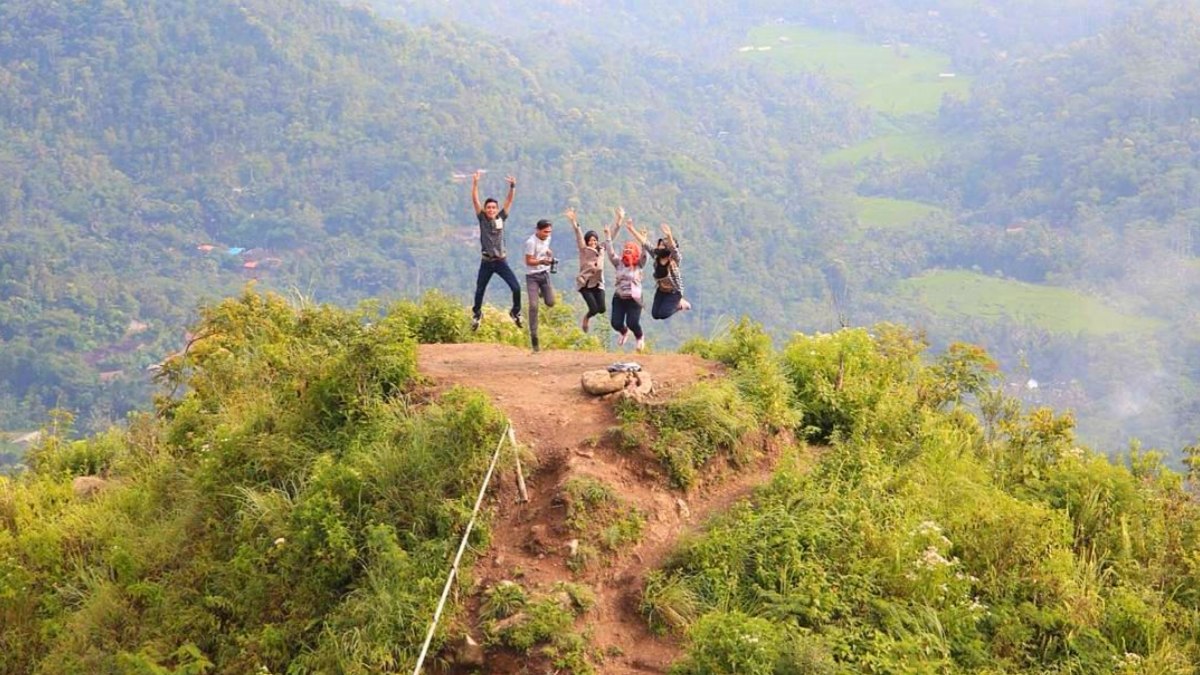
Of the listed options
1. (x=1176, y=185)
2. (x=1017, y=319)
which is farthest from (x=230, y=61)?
(x=1176, y=185)

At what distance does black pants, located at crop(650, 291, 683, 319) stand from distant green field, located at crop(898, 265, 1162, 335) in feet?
252

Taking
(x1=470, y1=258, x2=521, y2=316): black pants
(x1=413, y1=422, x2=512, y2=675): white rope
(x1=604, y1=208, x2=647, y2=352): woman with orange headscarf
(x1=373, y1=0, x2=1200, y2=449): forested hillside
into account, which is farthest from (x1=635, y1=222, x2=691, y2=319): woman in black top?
(x1=373, y1=0, x2=1200, y2=449): forested hillside

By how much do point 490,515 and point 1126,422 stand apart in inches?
2479

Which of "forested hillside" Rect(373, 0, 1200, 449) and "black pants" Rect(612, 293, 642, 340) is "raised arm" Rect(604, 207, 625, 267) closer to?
"black pants" Rect(612, 293, 642, 340)

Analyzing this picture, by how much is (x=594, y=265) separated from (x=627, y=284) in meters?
0.44

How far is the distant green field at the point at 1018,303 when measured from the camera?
83625 mm

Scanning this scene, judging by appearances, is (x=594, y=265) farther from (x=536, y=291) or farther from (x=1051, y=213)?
(x=1051, y=213)

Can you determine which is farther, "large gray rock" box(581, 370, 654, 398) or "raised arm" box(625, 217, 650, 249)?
"raised arm" box(625, 217, 650, 249)

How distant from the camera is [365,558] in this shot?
8430mm

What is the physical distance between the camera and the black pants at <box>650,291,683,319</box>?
1202 cm

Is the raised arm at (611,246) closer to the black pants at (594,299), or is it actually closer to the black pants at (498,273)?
the black pants at (594,299)

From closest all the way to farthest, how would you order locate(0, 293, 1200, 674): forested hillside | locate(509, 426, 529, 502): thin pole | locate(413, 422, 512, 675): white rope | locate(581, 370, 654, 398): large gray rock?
locate(413, 422, 512, 675): white rope → locate(0, 293, 1200, 674): forested hillside → locate(509, 426, 529, 502): thin pole → locate(581, 370, 654, 398): large gray rock

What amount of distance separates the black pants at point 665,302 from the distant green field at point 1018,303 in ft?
252

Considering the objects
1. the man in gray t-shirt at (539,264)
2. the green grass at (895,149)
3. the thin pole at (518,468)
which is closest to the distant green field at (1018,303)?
the green grass at (895,149)
